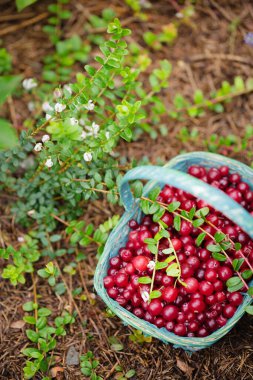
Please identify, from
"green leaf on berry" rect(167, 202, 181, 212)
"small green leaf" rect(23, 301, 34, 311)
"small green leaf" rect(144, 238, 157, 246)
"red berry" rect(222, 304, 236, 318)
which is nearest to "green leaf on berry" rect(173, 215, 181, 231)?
"green leaf on berry" rect(167, 202, 181, 212)

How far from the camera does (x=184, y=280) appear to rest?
Answer: 7.71 feet

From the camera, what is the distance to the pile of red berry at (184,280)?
2312 mm

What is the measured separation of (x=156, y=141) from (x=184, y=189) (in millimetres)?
1590

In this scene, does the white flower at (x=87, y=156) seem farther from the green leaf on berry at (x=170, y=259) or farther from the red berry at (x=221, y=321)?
the red berry at (x=221, y=321)

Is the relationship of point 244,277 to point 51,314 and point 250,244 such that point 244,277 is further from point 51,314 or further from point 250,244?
point 51,314

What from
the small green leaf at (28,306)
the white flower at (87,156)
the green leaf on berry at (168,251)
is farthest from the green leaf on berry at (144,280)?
the small green leaf at (28,306)

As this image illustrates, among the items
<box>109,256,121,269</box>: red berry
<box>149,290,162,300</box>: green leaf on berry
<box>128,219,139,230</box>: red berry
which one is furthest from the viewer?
<box>128,219,139,230</box>: red berry

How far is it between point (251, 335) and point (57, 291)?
1305 millimetres

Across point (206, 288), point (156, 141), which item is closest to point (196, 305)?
point (206, 288)

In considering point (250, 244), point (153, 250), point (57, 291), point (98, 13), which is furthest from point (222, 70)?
point (57, 291)

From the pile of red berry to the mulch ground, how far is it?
344 mm

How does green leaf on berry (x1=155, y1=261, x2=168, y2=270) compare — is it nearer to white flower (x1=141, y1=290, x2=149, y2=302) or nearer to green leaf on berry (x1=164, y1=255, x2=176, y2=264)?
green leaf on berry (x1=164, y1=255, x2=176, y2=264)

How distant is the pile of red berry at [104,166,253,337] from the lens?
231cm

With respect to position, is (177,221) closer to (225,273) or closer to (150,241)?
(150,241)
